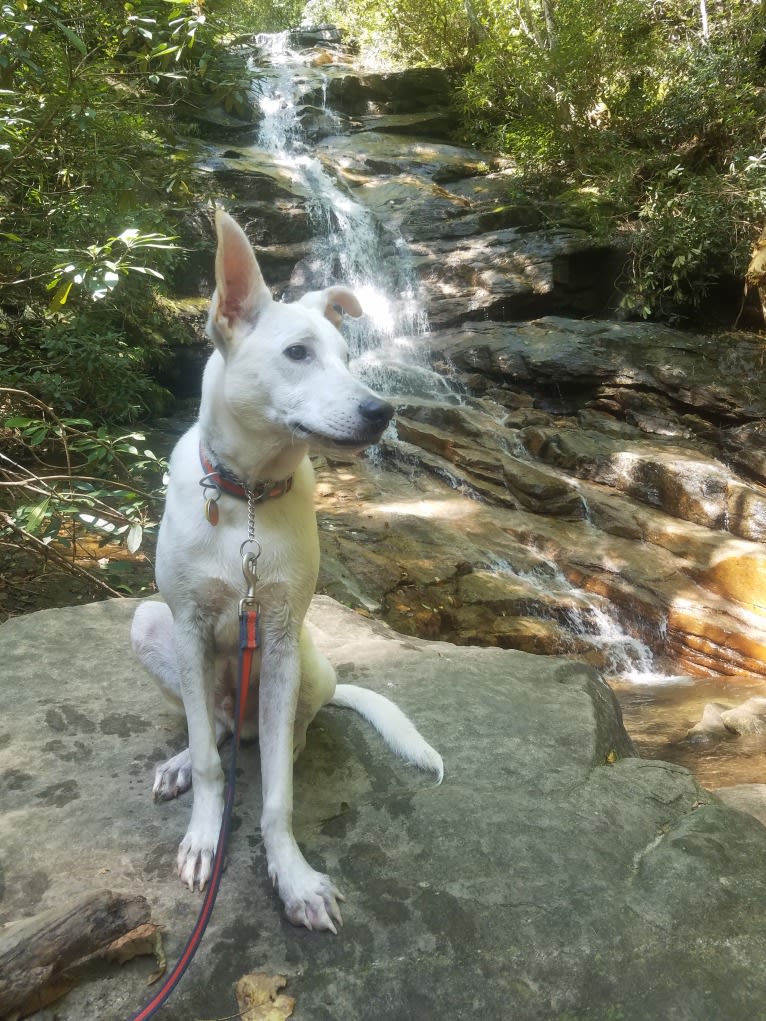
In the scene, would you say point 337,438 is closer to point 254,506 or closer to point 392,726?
point 254,506

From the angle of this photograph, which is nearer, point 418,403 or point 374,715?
point 374,715

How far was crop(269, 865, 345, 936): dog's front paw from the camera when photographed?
1.67m

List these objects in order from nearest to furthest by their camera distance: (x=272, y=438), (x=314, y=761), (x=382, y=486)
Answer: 1. (x=272, y=438)
2. (x=314, y=761)
3. (x=382, y=486)

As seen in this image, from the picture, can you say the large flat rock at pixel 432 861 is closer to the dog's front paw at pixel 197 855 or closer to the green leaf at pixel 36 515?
the dog's front paw at pixel 197 855

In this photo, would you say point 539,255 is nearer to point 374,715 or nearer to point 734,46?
point 734,46

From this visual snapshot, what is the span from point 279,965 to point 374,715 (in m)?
1.04

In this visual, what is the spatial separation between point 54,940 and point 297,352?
5.11ft

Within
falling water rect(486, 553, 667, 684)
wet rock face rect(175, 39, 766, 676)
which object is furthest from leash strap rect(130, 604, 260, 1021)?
falling water rect(486, 553, 667, 684)

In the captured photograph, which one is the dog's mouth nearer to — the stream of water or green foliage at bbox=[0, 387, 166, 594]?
green foliage at bbox=[0, 387, 166, 594]

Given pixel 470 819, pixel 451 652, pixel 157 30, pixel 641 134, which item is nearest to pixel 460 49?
pixel 641 134

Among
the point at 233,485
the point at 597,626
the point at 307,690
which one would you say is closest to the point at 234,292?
the point at 233,485

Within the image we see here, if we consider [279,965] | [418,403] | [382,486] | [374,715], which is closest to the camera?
[279,965]

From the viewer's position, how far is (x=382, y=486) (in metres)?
8.52

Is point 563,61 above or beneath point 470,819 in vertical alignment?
above
